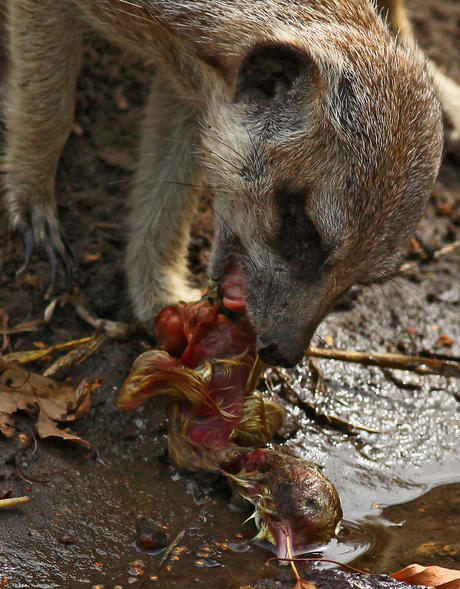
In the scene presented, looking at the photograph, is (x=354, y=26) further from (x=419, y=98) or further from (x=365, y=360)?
(x=365, y=360)

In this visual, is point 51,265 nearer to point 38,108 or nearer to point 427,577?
point 38,108

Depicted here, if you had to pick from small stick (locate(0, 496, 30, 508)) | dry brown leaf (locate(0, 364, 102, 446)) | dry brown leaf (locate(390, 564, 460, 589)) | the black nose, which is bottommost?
small stick (locate(0, 496, 30, 508))

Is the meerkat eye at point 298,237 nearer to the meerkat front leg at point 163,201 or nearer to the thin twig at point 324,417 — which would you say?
the thin twig at point 324,417

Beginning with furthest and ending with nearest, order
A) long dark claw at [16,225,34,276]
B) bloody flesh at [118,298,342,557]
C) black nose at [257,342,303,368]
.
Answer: long dark claw at [16,225,34,276] < black nose at [257,342,303,368] < bloody flesh at [118,298,342,557]

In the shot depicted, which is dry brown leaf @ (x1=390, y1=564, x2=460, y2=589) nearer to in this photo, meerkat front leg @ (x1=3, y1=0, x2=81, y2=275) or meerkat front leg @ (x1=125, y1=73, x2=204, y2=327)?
meerkat front leg @ (x1=125, y1=73, x2=204, y2=327)

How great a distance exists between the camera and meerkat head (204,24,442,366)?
322 cm

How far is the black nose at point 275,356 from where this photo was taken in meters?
3.20

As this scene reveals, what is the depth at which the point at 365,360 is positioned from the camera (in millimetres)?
4379

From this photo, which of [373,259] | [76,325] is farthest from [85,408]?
[373,259]

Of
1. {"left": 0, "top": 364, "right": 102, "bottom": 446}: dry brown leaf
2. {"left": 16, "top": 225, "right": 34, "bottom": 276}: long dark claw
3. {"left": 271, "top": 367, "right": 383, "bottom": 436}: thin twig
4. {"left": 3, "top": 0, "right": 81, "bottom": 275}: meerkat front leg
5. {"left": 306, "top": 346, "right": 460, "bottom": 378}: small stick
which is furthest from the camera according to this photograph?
{"left": 306, "top": 346, "right": 460, "bottom": 378}: small stick

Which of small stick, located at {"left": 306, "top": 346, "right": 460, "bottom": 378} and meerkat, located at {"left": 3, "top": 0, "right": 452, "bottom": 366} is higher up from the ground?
meerkat, located at {"left": 3, "top": 0, "right": 452, "bottom": 366}

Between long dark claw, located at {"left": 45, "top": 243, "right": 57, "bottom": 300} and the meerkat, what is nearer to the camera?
the meerkat

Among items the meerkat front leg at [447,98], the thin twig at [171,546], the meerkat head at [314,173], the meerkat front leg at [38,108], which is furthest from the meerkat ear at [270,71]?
the meerkat front leg at [447,98]

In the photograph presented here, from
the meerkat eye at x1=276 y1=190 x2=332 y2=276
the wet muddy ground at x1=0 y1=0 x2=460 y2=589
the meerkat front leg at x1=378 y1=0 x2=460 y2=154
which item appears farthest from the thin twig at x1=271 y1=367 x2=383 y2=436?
the meerkat front leg at x1=378 y1=0 x2=460 y2=154
